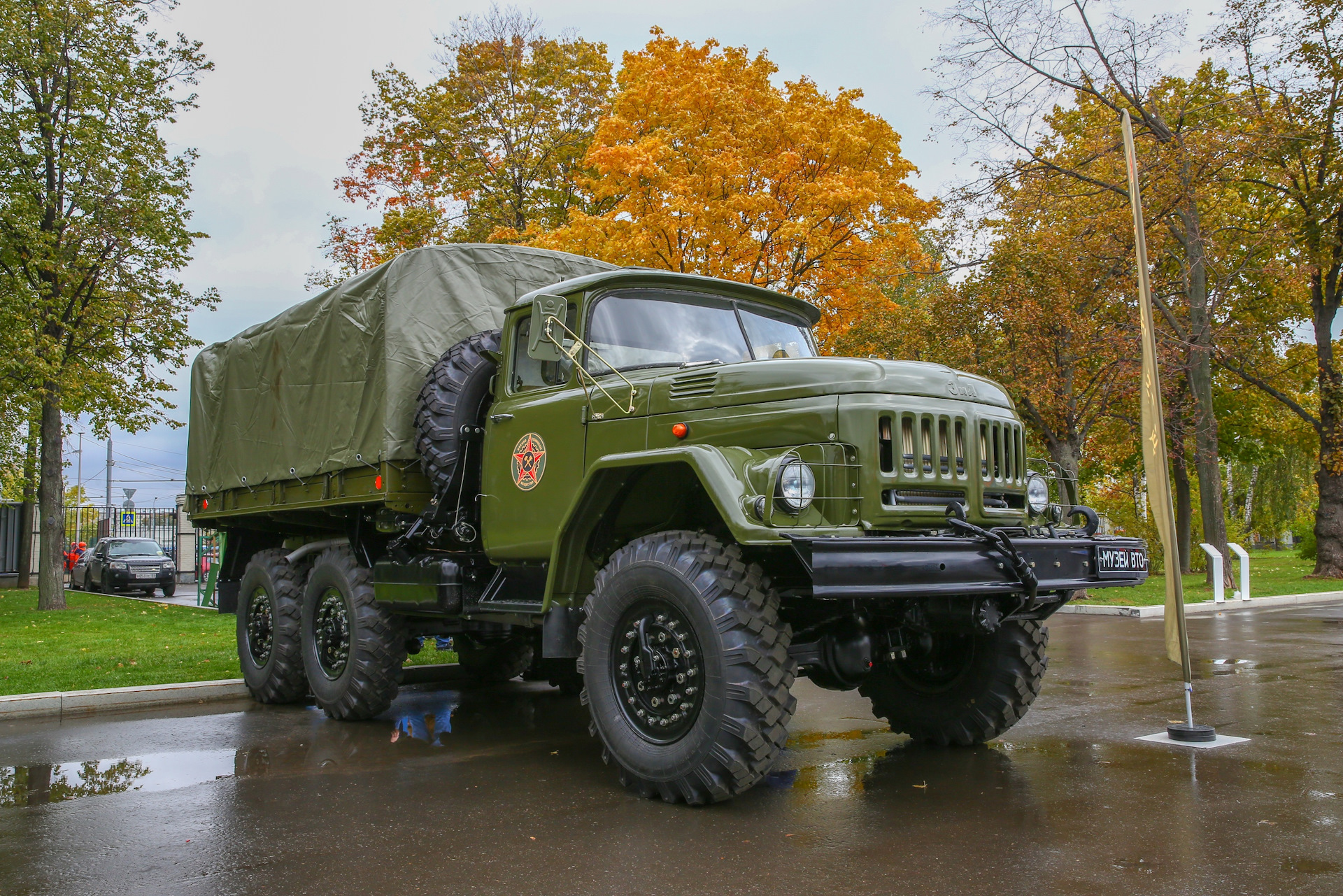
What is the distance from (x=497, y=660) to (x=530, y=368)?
13.1 ft

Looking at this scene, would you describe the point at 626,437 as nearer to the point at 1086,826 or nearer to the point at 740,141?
the point at 1086,826

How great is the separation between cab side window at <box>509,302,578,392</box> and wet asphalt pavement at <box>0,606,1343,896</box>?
2.36 metres

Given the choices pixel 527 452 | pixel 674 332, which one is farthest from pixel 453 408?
pixel 674 332

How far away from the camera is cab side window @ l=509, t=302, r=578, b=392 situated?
21.7 ft

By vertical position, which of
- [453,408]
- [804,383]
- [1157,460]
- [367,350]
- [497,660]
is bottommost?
[497,660]

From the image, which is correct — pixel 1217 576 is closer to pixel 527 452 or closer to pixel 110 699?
pixel 527 452

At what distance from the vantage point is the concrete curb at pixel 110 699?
8328 mm

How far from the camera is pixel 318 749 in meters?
6.96

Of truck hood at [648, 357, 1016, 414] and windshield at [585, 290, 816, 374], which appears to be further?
windshield at [585, 290, 816, 374]

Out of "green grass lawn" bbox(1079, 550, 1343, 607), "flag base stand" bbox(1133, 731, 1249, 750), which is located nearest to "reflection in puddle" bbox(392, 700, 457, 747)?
"flag base stand" bbox(1133, 731, 1249, 750)

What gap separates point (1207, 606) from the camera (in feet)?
56.4

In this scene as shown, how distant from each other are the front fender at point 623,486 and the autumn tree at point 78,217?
1505 centimetres

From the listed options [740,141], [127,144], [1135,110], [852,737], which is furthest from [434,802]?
[1135,110]

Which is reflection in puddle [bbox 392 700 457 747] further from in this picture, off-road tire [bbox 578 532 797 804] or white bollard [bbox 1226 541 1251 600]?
white bollard [bbox 1226 541 1251 600]
